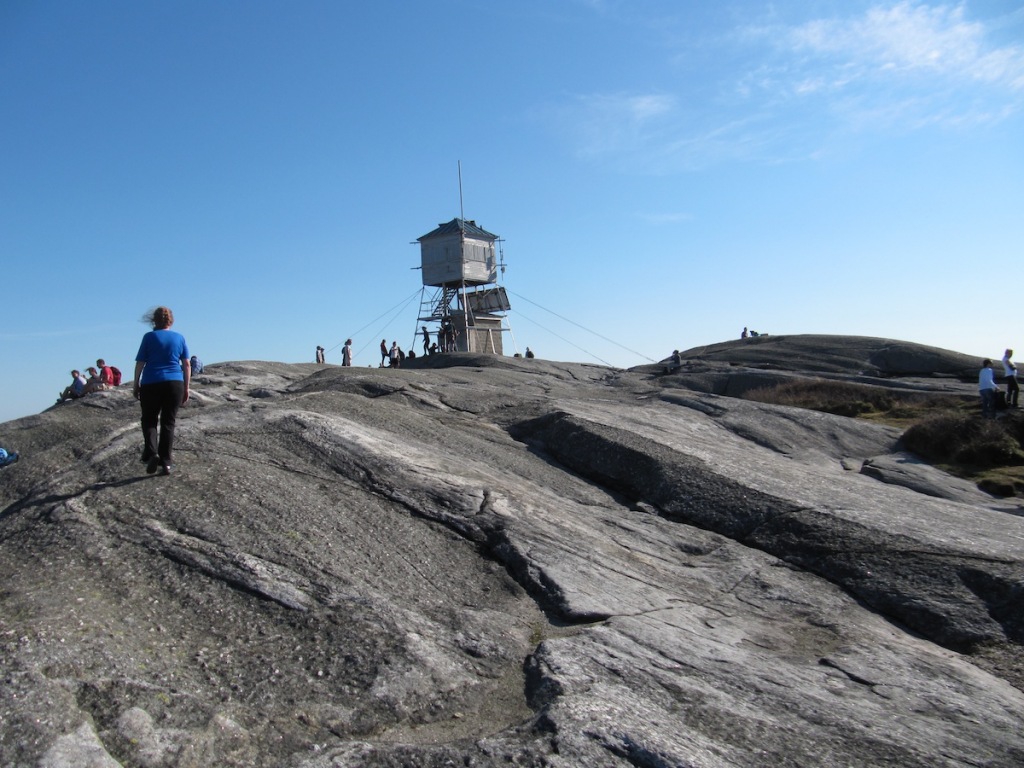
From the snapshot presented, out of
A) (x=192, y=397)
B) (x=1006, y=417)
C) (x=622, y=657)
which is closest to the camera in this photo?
(x=622, y=657)

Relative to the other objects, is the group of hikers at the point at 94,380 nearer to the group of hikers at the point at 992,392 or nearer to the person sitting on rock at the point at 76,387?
the person sitting on rock at the point at 76,387

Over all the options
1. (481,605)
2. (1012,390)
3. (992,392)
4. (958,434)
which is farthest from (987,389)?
(481,605)

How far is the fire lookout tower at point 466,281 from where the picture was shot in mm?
59141

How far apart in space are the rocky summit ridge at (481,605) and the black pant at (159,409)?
18.8 inches

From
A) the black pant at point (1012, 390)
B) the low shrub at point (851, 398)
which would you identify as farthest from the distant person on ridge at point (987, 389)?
the low shrub at point (851, 398)

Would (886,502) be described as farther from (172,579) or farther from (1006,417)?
(1006,417)

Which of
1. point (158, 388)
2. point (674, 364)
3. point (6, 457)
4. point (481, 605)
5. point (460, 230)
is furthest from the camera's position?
point (460, 230)

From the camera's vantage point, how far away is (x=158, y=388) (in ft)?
32.2

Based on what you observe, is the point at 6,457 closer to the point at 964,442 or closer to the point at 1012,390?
the point at 964,442

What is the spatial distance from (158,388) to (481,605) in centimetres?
485

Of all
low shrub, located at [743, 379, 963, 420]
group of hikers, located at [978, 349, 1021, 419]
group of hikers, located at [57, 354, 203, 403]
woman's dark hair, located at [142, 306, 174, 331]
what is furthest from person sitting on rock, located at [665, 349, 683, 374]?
woman's dark hair, located at [142, 306, 174, 331]

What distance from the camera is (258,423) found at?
12711 mm

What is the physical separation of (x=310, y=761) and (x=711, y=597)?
6220 mm

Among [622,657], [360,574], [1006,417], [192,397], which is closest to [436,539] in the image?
[360,574]
